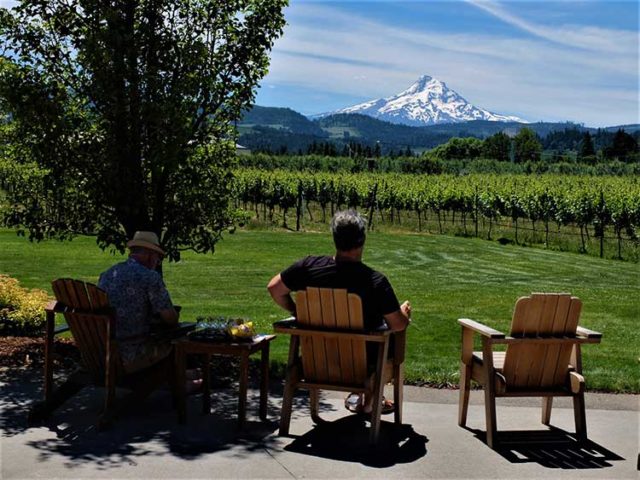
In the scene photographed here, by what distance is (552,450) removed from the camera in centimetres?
540

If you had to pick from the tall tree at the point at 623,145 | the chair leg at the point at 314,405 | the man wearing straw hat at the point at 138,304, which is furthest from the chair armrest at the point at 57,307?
the tall tree at the point at 623,145

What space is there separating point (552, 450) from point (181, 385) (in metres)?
2.55

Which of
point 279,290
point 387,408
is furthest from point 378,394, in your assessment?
point 279,290

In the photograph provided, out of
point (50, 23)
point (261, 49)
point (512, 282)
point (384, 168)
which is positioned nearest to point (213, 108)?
point (261, 49)

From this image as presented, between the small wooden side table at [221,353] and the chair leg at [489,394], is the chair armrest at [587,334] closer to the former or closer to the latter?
the chair leg at [489,394]

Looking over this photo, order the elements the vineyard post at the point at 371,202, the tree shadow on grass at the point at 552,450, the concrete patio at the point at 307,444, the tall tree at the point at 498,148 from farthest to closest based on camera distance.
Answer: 1. the tall tree at the point at 498,148
2. the vineyard post at the point at 371,202
3. the tree shadow on grass at the point at 552,450
4. the concrete patio at the point at 307,444

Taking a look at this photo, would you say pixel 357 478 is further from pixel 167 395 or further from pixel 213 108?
pixel 213 108

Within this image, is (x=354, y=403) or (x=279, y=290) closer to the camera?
(x=279, y=290)

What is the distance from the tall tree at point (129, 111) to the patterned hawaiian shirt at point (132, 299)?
1.63 meters

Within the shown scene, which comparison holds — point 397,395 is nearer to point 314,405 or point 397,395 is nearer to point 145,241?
point 314,405

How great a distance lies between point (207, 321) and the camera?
6.04 m

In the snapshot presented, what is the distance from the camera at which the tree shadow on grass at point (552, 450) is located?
516cm

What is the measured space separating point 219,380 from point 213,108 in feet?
8.61

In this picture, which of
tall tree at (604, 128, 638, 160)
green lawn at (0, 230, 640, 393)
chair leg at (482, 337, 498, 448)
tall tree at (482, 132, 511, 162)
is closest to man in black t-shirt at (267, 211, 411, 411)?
chair leg at (482, 337, 498, 448)
